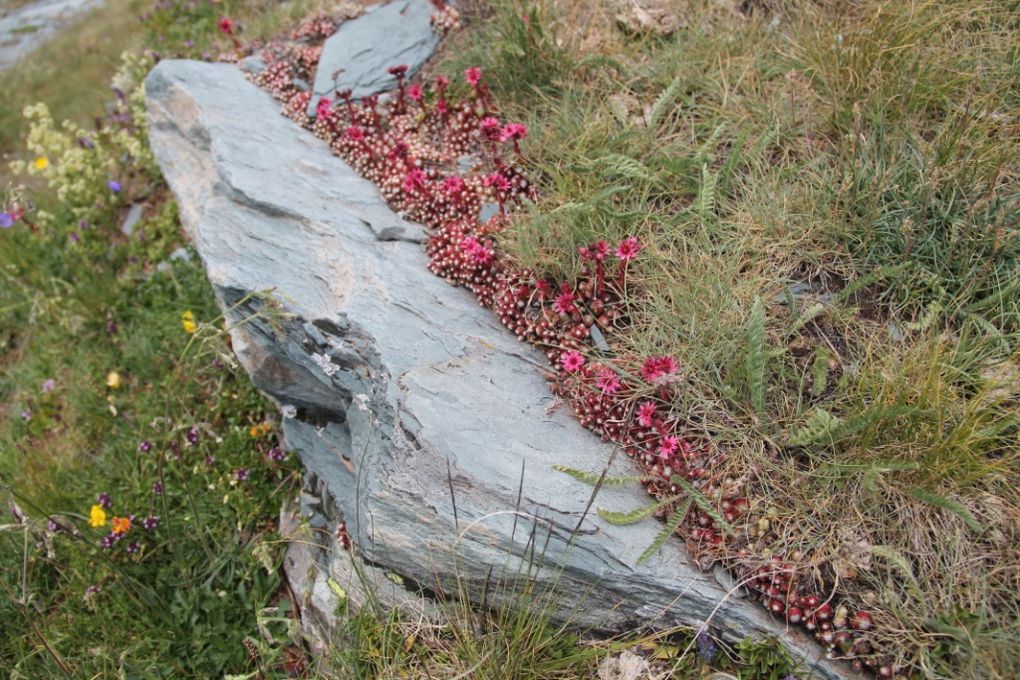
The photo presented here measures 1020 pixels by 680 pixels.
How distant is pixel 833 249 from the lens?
355cm

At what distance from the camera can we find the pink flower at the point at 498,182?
12.5 ft

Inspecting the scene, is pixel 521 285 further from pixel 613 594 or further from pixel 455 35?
pixel 455 35

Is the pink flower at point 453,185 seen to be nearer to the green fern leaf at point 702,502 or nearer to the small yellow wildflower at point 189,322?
the green fern leaf at point 702,502

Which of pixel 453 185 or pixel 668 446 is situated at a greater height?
pixel 453 185

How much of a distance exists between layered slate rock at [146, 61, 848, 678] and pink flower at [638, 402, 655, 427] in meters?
0.22

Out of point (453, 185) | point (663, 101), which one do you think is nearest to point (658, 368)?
point (453, 185)

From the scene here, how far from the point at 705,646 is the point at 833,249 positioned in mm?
1950

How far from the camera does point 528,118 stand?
437 cm

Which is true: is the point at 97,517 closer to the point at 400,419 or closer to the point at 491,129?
the point at 400,419

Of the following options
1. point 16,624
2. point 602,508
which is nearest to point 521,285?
point 602,508

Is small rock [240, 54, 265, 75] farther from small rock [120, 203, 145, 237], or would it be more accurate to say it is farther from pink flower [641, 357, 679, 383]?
pink flower [641, 357, 679, 383]

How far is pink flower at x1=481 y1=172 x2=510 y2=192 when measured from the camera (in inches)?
150

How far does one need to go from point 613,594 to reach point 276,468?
2312 mm

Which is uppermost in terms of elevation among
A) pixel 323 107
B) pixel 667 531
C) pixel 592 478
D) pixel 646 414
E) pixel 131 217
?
pixel 323 107
